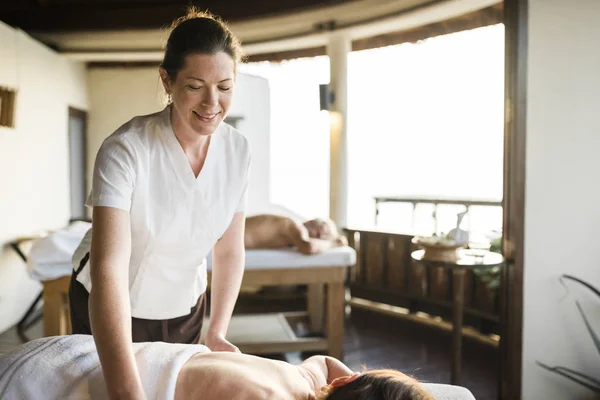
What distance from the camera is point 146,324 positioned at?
138 centimetres

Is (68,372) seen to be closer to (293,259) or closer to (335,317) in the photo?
(293,259)

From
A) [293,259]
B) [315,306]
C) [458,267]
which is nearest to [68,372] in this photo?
[458,267]

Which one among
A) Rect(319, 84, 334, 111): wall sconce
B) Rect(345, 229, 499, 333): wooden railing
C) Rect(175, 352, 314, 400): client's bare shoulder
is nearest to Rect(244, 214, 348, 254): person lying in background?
Rect(345, 229, 499, 333): wooden railing

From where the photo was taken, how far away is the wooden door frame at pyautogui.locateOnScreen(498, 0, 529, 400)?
224cm

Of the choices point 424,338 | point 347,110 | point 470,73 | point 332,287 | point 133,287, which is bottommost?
point 424,338

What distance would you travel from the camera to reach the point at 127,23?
4.28 metres

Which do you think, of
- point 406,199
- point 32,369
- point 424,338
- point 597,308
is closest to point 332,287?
point 424,338

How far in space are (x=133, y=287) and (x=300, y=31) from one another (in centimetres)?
347

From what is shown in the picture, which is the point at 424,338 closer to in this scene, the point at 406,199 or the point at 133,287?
the point at 406,199

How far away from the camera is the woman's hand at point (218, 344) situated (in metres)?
1.29

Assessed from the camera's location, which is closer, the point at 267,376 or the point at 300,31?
the point at 267,376

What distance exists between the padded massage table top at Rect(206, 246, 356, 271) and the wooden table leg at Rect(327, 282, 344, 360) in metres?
0.15

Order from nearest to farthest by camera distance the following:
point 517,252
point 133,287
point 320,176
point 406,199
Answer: point 133,287
point 517,252
point 406,199
point 320,176

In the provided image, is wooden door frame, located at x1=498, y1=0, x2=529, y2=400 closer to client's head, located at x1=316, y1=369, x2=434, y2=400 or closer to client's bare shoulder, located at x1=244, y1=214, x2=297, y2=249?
client's bare shoulder, located at x1=244, y1=214, x2=297, y2=249
